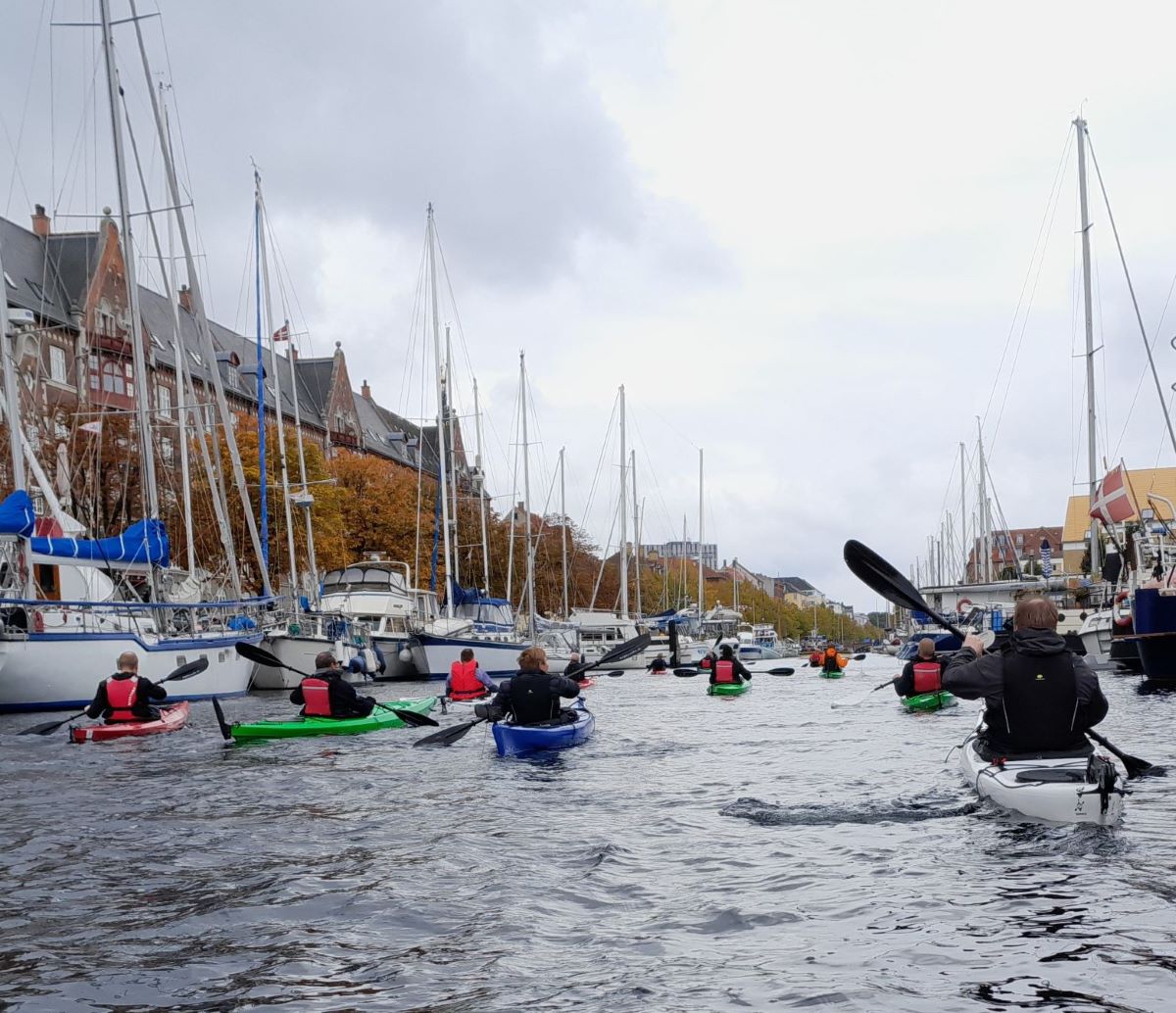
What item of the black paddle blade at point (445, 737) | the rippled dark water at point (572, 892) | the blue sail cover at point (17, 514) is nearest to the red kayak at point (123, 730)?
the rippled dark water at point (572, 892)

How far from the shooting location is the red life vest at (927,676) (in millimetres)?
27969

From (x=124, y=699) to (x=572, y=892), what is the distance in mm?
14076

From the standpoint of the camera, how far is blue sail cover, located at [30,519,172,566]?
30.2 m

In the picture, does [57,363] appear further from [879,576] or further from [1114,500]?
[879,576]

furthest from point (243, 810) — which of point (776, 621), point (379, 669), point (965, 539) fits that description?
point (776, 621)

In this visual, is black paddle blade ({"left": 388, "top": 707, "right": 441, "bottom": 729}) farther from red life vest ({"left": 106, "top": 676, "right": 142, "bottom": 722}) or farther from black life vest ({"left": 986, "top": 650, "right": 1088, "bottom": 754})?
black life vest ({"left": 986, "top": 650, "right": 1088, "bottom": 754})

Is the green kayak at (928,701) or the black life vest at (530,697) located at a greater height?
the black life vest at (530,697)

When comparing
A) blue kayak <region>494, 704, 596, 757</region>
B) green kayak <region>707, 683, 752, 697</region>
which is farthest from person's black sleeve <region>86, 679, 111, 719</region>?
green kayak <region>707, 683, 752, 697</region>

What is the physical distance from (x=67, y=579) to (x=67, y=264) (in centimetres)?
4171

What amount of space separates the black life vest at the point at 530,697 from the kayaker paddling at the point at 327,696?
4.11 meters

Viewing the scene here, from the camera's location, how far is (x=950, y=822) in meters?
11.9

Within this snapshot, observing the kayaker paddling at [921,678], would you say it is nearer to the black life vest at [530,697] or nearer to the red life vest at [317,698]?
the black life vest at [530,697]

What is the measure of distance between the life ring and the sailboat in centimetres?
2455

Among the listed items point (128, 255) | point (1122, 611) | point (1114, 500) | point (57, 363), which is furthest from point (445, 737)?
point (57, 363)
